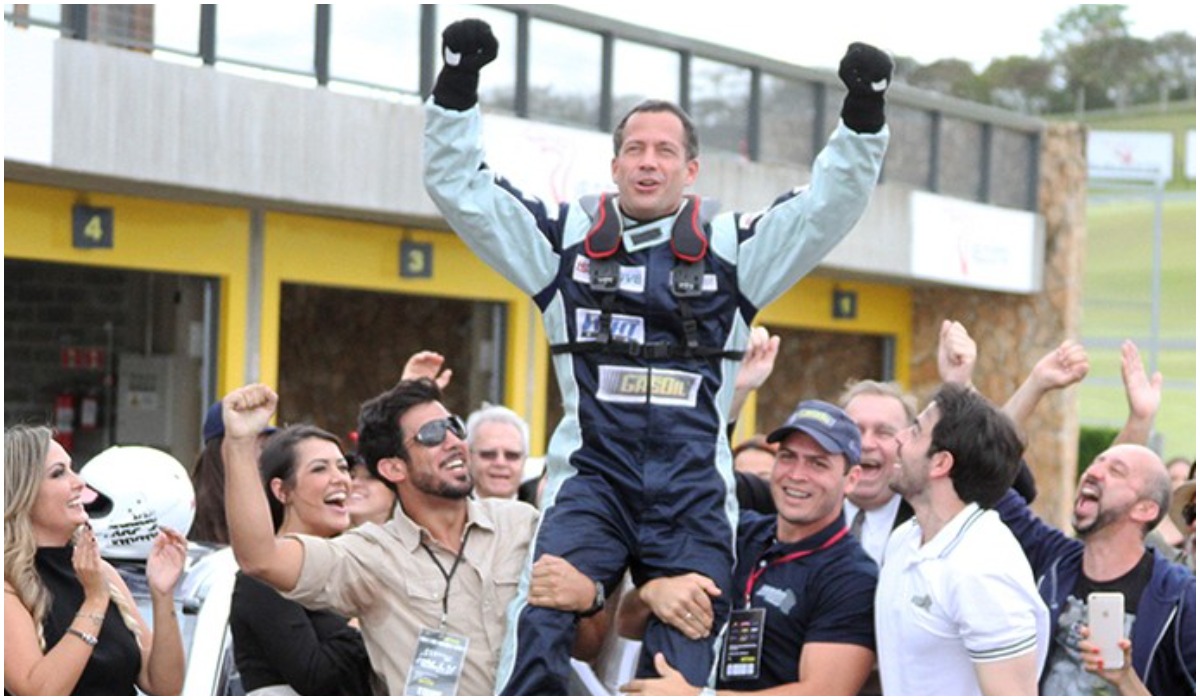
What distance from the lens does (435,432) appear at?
18.1 feet

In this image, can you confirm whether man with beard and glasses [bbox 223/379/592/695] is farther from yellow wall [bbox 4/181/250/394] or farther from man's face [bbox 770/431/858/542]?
yellow wall [bbox 4/181/250/394]

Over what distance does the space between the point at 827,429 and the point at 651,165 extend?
93 centimetres

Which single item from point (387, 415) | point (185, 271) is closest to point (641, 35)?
point (185, 271)

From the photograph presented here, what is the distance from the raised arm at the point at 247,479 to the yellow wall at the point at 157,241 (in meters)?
8.28

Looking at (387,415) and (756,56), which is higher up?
(756,56)

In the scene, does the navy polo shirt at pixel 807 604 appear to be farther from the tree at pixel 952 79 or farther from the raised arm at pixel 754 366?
the tree at pixel 952 79

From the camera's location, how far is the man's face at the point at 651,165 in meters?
5.08

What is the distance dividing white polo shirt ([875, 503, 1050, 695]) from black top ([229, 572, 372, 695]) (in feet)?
4.68

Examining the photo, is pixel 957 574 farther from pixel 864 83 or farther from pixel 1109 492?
pixel 864 83

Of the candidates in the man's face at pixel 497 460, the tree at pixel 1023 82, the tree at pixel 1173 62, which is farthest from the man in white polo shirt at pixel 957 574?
the tree at pixel 1173 62

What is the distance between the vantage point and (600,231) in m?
5.11

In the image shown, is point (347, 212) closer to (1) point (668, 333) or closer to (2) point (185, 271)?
(2) point (185, 271)

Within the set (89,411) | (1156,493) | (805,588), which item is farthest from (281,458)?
(89,411)

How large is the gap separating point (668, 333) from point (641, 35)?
12.3 m
